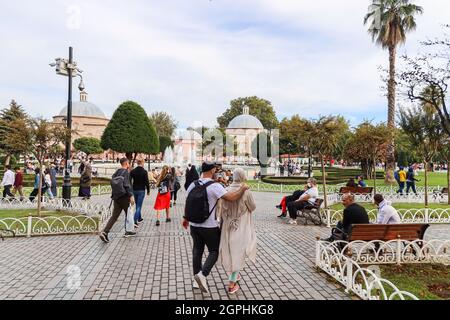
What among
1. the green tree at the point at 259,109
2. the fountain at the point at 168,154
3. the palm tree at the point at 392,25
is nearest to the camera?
Answer: the palm tree at the point at 392,25

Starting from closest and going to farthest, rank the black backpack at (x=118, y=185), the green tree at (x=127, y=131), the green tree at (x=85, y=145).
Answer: the black backpack at (x=118, y=185), the green tree at (x=127, y=131), the green tree at (x=85, y=145)

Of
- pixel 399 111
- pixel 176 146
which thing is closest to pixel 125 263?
pixel 399 111

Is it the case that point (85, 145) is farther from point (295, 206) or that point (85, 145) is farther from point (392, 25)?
point (295, 206)

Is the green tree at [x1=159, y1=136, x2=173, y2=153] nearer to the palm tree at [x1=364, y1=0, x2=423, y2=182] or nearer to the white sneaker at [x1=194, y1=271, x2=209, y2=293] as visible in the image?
the palm tree at [x1=364, y1=0, x2=423, y2=182]

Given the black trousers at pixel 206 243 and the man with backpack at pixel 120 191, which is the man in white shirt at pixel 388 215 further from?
the man with backpack at pixel 120 191

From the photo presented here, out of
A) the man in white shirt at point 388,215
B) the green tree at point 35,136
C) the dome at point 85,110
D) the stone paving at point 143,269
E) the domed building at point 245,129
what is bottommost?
the stone paving at point 143,269

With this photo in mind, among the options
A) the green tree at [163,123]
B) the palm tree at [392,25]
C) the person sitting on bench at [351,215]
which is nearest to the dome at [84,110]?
the green tree at [163,123]

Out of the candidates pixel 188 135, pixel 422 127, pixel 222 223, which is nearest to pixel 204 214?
pixel 222 223

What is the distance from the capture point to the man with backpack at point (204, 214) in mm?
3867

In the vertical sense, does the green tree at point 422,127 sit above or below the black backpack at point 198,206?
above

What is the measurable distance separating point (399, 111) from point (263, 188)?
31.6 feet

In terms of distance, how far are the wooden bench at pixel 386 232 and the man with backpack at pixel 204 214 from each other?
2493mm

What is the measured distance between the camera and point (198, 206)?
12.7 feet

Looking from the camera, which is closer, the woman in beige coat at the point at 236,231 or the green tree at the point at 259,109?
the woman in beige coat at the point at 236,231
